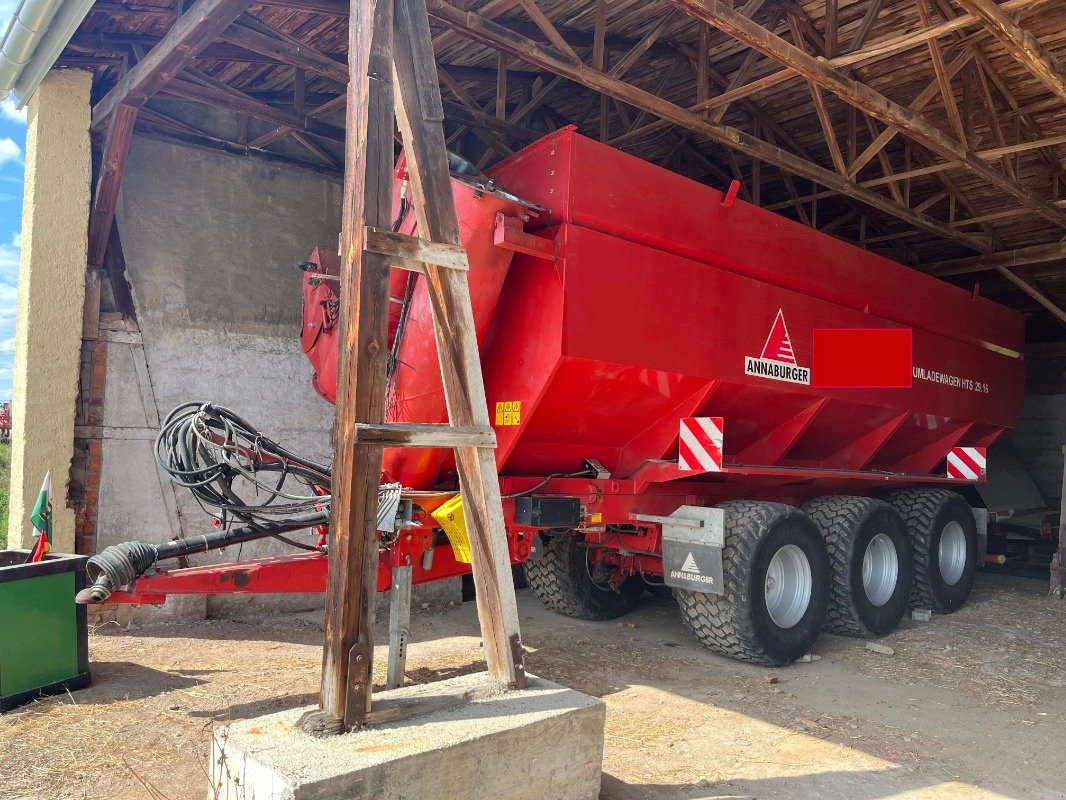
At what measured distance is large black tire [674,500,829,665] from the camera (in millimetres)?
5137

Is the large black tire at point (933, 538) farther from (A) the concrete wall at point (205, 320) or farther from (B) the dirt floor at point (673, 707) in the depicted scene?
(A) the concrete wall at point (205, 320)

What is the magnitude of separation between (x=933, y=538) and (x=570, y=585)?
3535mm

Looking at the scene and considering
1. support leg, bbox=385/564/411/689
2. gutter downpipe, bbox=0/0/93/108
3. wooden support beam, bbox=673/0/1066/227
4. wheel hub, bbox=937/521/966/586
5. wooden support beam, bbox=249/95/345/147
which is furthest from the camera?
wheel hub, bbox=937/521/966/586

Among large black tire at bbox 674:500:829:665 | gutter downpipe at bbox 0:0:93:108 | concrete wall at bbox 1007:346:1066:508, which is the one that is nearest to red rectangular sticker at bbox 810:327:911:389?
→ large black tire at bbox 674:500:829:665

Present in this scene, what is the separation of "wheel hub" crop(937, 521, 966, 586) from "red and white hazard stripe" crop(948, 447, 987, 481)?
547mm

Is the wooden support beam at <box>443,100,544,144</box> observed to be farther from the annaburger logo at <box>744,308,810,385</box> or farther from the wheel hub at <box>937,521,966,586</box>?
the wheel hub at <box>937,521,966,586</box>

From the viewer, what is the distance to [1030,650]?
239 inches

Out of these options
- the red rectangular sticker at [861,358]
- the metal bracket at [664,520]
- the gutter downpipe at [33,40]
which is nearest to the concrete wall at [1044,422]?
the red rectangular sticker at [861,358]

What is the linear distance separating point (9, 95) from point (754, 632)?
20.4 ft

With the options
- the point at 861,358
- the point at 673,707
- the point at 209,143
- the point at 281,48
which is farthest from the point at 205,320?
the point at 861,358

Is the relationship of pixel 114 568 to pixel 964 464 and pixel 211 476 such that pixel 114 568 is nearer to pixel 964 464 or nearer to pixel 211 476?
pixel 211 476

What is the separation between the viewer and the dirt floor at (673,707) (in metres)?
3.45

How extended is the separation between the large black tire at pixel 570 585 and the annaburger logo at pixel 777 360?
1978 millimetres

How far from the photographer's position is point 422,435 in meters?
2.87
